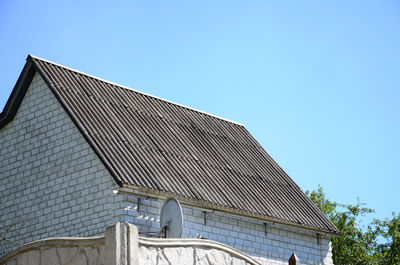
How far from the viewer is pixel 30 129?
23.2 meters

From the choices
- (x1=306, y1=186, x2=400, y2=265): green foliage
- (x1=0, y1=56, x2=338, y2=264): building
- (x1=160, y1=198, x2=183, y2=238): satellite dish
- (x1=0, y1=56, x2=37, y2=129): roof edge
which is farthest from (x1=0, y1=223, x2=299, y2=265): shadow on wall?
(x1=306, y1=186, x2=400, y2=265): green foliage

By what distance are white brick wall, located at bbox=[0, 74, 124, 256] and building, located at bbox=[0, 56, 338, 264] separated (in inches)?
1.2

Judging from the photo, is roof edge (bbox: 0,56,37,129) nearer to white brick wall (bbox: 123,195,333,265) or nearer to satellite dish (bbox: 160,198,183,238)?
white brick wall (bbox: 123,195,333,265)

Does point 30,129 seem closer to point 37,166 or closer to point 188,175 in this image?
point 37,166

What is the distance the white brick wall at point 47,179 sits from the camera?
2055 centimetres

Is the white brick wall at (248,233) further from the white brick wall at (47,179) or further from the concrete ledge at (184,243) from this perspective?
the concrete ledge at (184,243)

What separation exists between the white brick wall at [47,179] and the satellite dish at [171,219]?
51.0 inches

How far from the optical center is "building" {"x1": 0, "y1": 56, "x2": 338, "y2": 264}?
2055 centimetres

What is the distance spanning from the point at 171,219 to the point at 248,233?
4564mm

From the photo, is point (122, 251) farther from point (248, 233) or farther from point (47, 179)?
point (248, 233)

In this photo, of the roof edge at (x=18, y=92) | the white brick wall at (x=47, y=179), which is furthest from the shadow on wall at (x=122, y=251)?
the roof edge at (x=18, y=92)

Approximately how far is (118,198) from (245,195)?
5.41 m

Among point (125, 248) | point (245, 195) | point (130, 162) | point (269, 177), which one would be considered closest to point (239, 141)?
point (269, 177)

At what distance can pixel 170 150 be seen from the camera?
23.5 metres
